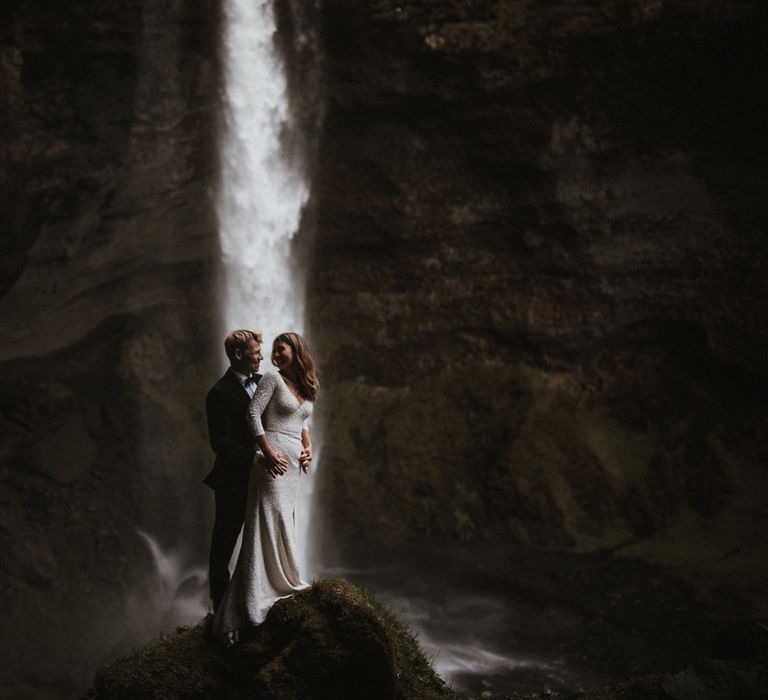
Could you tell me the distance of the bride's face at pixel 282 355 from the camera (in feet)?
27.2

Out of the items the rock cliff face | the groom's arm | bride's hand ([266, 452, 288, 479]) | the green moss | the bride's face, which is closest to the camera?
bride's hand ([266, 452, 288, 479])

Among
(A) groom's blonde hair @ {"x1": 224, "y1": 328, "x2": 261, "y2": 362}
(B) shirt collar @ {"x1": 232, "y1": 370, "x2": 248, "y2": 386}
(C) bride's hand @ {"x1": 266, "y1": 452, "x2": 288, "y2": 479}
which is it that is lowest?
(C) bride's hand @ {"x1": 266, "y1": 452, "x2": 288, "y2": 479}

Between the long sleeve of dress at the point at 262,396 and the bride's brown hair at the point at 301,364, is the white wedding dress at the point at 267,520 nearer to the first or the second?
the long sleeve of dress at the point at 262,396

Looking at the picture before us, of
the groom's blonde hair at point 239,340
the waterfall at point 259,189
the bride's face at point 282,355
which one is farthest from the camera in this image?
the waterfall at point 259,189

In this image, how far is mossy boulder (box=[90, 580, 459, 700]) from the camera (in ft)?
27.0

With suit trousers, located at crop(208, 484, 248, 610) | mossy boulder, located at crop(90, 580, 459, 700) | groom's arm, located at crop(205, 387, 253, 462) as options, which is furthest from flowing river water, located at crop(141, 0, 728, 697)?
groom's arm, located at crop(205, 387, 253, 462)

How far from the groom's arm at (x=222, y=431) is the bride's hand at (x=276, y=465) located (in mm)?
425

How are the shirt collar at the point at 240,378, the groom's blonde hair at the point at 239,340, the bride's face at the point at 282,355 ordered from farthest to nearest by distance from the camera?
the shirt collar at the point at 240,378 < the groom's blonde hair at the point at 239,340 < the bride's face at the point at 282,355

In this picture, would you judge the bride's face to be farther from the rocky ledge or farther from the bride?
the rocky ledge

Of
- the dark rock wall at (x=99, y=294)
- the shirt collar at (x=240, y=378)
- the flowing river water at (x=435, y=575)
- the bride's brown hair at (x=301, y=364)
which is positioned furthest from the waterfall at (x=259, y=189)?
the bride's brown hair at (x=301, y=364)

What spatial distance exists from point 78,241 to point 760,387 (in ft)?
45.4

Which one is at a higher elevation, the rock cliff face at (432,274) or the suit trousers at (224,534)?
the rock cliff face at (432,274)

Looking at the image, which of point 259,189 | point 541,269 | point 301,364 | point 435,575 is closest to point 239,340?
point 301,364

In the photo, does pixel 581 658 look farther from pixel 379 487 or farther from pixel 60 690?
pixel 60 690
